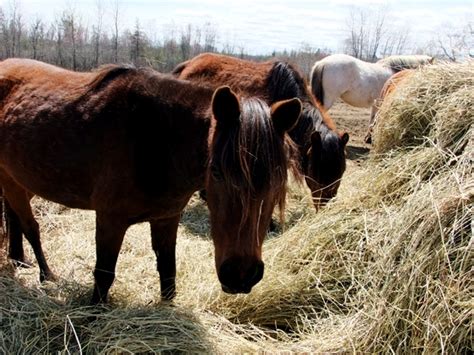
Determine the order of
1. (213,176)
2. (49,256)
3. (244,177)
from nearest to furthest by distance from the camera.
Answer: (244,177), (213,176), (49,256)

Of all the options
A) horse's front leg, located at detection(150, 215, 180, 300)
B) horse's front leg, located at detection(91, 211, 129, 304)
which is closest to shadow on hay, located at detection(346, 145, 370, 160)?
horse's front leg, located at detection(150, 215, 180, 300)

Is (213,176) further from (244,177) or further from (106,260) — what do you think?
(106,260)

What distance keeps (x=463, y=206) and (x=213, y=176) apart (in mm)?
1453

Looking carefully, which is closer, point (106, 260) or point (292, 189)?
point (106, 260)

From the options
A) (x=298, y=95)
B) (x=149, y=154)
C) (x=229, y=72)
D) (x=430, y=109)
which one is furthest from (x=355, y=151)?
(x=149, y=154)

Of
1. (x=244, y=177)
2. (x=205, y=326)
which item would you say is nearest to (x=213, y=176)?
(x=244, y=177)

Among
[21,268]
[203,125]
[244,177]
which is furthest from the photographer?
[21,268]

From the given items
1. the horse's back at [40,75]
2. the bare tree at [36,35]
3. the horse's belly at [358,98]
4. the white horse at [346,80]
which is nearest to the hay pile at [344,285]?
the horse's back at [40,75]

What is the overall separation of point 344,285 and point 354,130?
9679mm

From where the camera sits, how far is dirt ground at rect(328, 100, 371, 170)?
8.88 m

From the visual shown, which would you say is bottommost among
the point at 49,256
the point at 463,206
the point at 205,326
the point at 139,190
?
the point at 49,256

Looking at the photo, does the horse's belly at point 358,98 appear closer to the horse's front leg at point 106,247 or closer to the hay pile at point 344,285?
the hay pile at point 344,285

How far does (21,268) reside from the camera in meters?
3.87

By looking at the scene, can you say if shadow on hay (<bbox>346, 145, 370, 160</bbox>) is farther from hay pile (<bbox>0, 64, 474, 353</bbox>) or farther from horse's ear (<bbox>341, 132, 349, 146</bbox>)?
hay pile (<bbox>0, 64, 474, 353</bbox>)
